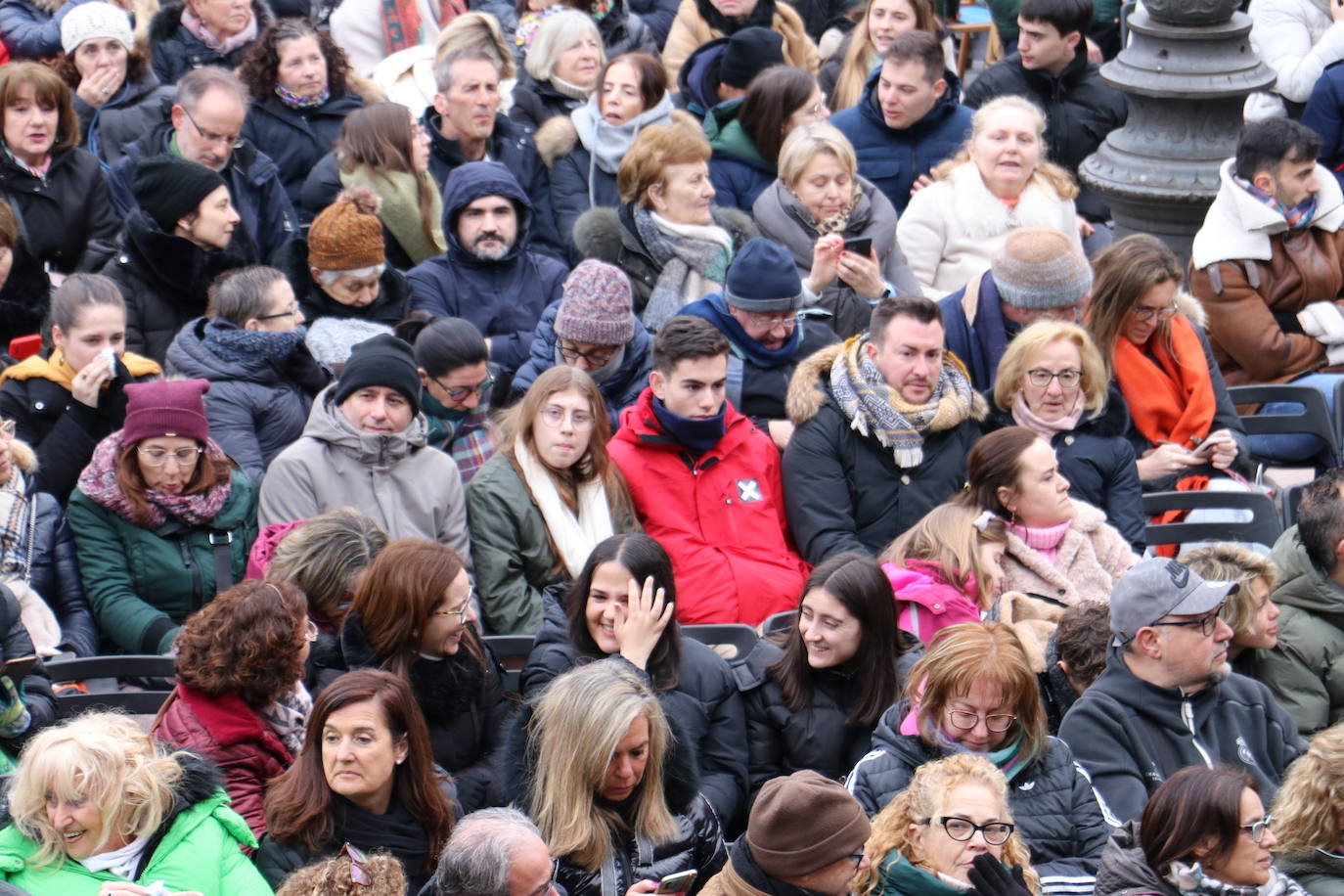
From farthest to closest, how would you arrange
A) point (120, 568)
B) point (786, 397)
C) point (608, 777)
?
1. point (786, 397)
2. point (120, 568)
3. point (608, 777)

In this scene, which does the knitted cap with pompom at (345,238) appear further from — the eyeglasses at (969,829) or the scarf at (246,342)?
the eyeglasses at (969,829)

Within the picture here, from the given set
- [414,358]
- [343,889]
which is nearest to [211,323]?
[414,358]

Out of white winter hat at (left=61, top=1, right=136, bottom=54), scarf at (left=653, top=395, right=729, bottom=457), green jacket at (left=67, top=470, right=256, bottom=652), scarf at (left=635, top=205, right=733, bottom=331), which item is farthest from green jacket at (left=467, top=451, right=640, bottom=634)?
white winter hat at (left=61, top=1, right=136, bottom=54)

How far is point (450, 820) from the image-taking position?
5.25 meters

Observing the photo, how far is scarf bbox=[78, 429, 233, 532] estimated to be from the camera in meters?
6.35

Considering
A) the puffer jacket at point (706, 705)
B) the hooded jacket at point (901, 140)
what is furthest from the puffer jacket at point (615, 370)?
the hooded jacket at point (901, 140)

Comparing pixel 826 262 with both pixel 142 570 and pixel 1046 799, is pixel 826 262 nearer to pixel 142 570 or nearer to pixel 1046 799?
pixel 142 570

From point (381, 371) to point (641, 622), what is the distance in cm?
148

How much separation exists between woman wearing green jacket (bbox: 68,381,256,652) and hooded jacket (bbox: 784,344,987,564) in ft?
6.83

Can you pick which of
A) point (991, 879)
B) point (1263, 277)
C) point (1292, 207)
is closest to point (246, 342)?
point (991, 879)

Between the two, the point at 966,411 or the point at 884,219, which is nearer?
the point at 966,411

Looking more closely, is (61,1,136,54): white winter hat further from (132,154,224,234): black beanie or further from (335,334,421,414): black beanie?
(335,334,421,414): black beanie

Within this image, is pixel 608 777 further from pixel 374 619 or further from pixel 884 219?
pixel 884 219

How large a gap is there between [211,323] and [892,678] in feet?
9.87
